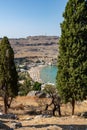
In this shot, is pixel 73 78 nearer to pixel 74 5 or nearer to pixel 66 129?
pixel 74 5

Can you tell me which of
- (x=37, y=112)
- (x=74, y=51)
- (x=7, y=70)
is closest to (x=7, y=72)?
(x=7, y=70)

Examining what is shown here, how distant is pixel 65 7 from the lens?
28.3 m

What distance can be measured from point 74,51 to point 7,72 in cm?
775

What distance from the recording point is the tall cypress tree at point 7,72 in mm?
31878

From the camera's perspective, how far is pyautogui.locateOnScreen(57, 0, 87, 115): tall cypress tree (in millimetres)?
27188

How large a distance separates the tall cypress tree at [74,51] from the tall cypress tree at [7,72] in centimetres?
585

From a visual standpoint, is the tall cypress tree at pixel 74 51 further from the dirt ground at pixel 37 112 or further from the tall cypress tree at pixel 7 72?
the tall cypress tree at pixel 7 72

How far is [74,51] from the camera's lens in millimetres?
27375

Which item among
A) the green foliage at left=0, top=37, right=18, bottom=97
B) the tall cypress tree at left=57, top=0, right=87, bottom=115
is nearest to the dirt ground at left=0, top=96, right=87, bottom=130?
the tall cypress tree at left=57, top=0, right=87, bottom=115

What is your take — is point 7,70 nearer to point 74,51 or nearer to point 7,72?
point 7,72

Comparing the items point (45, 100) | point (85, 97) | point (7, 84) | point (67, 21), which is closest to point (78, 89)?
point (85, 97)

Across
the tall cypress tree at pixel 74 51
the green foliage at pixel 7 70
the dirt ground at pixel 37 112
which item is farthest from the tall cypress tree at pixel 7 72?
the tall cypress tree at pixel 74 51

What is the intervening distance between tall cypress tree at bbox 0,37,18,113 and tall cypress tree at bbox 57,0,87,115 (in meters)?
5.85

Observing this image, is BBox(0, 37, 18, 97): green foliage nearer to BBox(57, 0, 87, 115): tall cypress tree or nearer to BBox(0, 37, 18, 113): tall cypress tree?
BBox(0, 37, 18, 113): tall cypress tree
